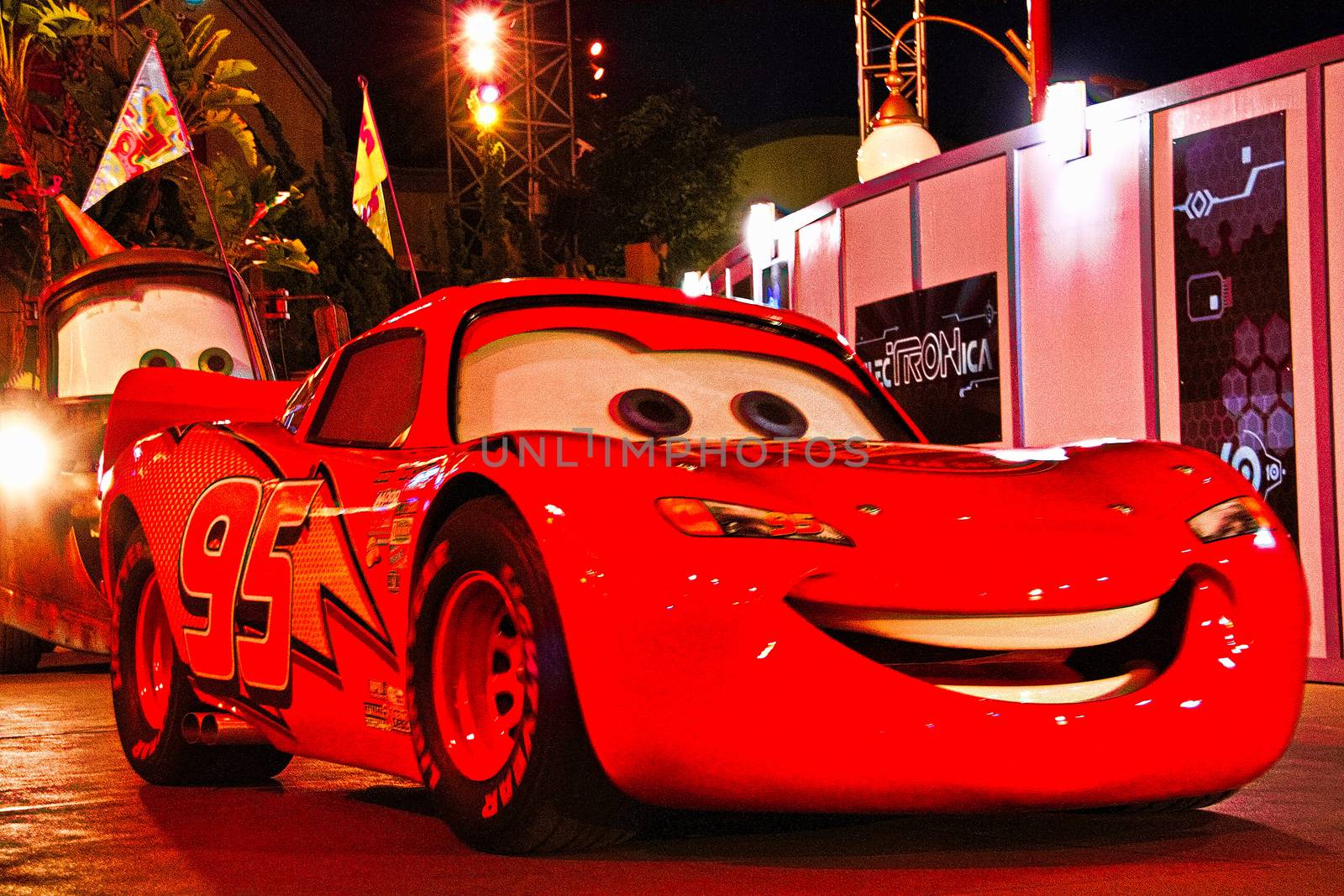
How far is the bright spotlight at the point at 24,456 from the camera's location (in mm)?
9469

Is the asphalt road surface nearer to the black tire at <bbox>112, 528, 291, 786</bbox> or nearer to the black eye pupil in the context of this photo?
the black tire at <bbox>112, 528, 291, 786</bbox>

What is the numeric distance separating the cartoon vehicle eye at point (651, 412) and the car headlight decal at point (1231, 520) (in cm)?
140

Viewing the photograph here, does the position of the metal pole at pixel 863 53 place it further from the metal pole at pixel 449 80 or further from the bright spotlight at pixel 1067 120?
the metal pole at pixel 449 80

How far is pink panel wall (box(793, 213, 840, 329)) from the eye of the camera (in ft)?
43.0

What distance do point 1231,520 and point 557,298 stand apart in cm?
197

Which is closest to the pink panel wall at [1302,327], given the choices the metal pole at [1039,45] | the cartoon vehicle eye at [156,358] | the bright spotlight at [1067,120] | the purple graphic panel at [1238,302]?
the purple graphic panel at [1238,302]

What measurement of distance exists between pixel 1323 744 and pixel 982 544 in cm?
296

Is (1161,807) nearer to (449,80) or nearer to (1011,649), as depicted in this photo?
(1011,649)

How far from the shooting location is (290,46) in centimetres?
4172

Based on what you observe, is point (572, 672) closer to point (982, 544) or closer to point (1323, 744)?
point (982, 544)

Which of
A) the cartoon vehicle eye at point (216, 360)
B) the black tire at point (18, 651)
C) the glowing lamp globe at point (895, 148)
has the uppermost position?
the glowing lamp globe at point (895, 148)

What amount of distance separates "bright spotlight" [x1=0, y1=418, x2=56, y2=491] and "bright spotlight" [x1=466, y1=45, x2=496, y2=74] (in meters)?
28.2

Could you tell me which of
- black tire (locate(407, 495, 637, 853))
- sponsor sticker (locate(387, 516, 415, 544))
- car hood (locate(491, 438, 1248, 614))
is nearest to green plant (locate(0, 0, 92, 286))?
sponsor sticker (locate(387, 516, 415, 544))

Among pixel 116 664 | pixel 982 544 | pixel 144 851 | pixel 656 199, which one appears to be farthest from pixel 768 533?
pixel 656 199
